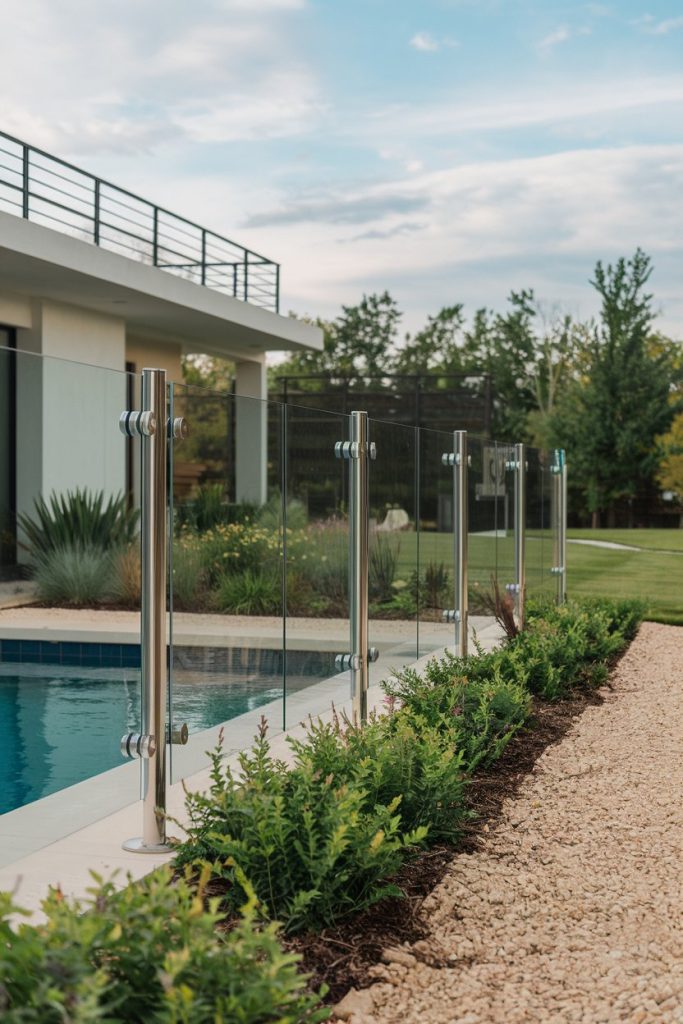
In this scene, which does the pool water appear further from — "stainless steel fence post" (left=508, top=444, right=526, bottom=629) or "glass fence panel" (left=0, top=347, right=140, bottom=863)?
"stainless steel fence post" (left=508, top=444, right=526, bottom=629)

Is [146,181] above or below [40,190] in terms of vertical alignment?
above

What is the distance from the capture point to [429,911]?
12.9ft

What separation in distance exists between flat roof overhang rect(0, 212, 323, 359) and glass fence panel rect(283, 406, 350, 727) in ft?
27.1

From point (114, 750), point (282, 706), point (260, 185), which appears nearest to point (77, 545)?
point (282, 706)

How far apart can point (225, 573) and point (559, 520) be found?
8.98 meters

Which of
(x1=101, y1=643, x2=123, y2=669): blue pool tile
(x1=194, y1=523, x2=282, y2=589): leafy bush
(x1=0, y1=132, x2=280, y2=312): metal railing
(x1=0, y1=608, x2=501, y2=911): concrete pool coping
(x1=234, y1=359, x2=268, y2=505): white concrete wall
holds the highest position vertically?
(x1=0, y1=132, x2=280, y2=312): metal railing

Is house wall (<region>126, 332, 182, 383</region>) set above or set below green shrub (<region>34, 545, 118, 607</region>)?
above

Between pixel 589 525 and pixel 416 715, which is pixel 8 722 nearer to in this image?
pixel 416 715

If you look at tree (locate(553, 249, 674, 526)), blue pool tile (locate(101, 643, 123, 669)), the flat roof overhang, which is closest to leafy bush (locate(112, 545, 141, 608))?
blue pool tile (locate(101, 643, 123, 669))

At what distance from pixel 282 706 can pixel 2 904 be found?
358cm

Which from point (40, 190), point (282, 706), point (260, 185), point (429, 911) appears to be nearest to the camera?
point (429, 911)

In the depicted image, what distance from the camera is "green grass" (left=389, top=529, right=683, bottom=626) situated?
28.6 feet

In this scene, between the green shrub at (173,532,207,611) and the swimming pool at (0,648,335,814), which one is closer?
the swimming pool at (0,648,335,814)

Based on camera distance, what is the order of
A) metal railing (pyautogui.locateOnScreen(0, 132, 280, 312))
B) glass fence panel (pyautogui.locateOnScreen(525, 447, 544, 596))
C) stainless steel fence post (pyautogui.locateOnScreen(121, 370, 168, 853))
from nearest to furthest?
stainless steel fence post (pyautogui.locateOnScreen(121, 370, 168, 853)) → glass fence panel (pyautogui.locateOnScreen(525, 447, 544, 596)) → metal railing (pyautogui.locateOnScreen(0, 132, 280, 312))
